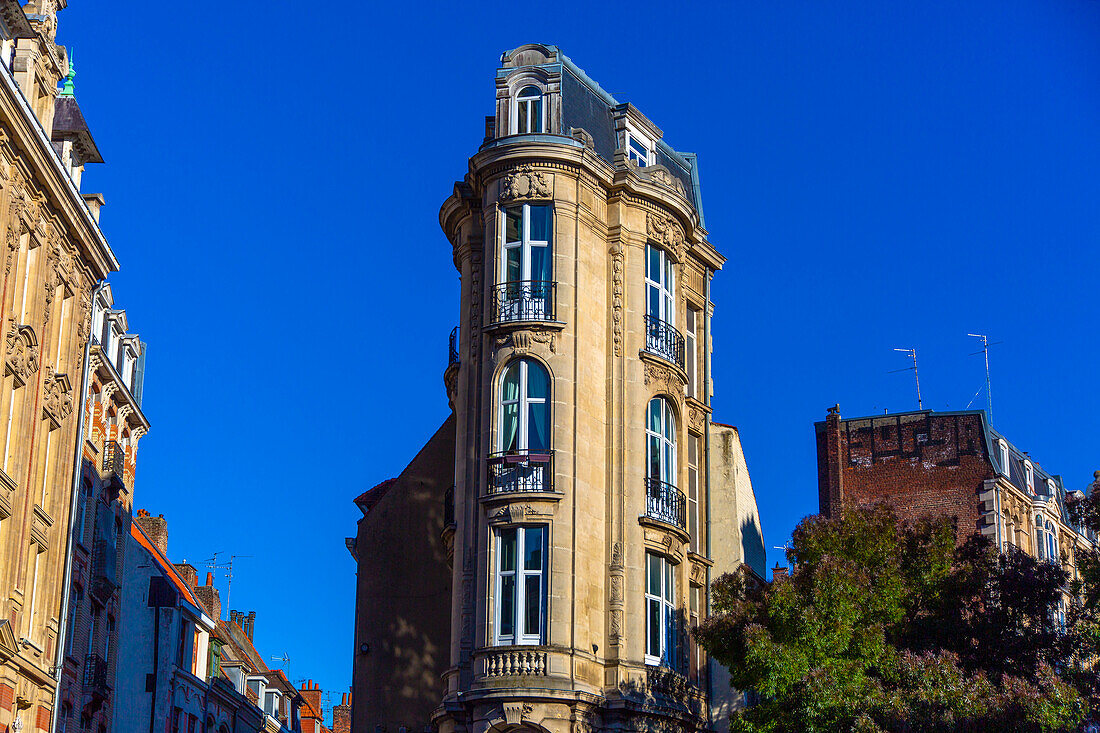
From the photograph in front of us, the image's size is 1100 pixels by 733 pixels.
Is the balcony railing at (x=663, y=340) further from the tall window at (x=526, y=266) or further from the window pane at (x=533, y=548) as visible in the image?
the window pane at (x=533, y=548)

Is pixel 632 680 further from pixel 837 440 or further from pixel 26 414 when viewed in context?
pixel 837 440

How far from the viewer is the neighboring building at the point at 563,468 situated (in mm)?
35156

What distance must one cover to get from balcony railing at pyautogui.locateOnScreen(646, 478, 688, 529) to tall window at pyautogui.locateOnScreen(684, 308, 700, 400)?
Answer: 15.2ft

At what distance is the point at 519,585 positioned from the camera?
3528cm

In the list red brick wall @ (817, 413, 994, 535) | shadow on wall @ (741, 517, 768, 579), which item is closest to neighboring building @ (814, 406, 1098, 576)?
red brick wall @ (817, 413, 994, 535)

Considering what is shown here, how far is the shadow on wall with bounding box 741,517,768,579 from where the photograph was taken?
4462 cm

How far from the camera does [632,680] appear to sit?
1396 inches

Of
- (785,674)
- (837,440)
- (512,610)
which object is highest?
(837,440)

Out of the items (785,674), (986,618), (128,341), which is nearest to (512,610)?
(785,674)

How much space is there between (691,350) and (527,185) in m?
8.62

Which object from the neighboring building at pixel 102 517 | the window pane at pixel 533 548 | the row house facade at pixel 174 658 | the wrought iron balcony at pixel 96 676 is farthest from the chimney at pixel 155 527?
the window pane at pixel 533 548

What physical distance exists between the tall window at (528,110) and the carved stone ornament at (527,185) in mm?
1733

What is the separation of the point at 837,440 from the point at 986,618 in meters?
28.7

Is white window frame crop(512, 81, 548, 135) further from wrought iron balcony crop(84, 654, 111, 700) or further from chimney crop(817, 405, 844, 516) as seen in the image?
chimney crop(817, 405, 844, 516)
